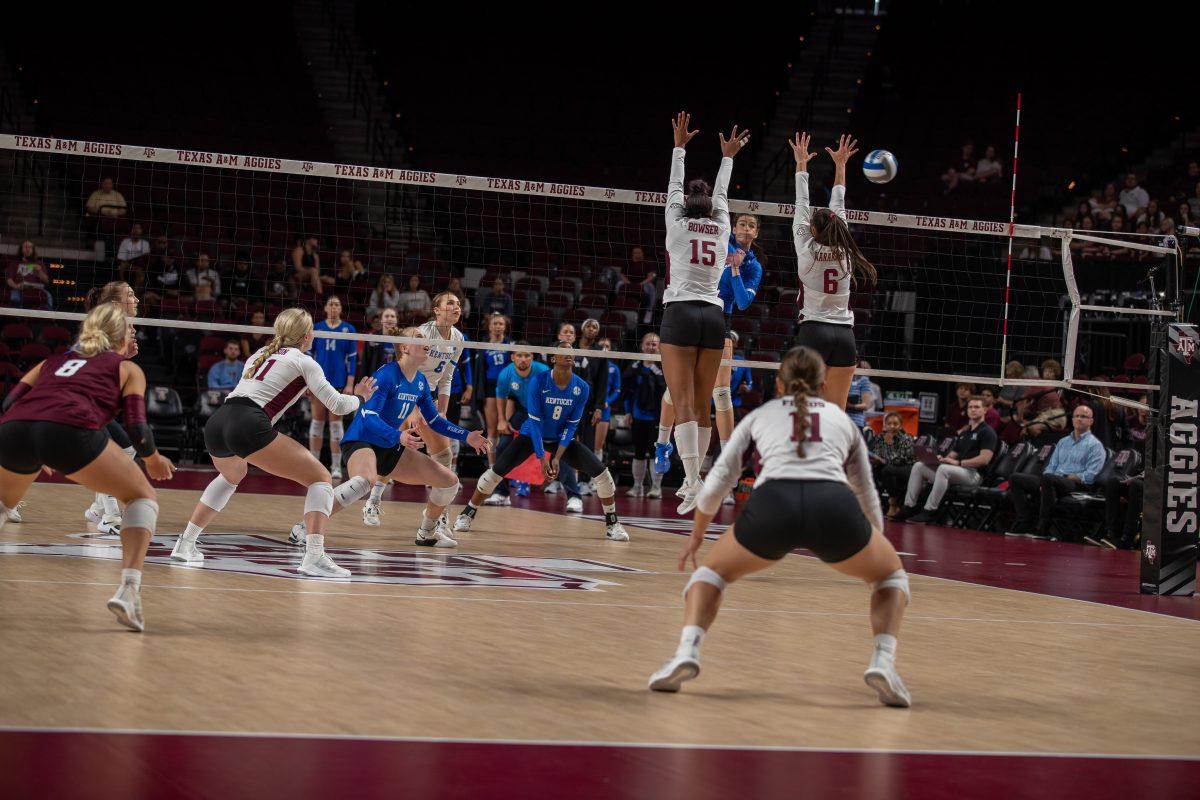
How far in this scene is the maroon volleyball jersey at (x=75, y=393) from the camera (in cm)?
570

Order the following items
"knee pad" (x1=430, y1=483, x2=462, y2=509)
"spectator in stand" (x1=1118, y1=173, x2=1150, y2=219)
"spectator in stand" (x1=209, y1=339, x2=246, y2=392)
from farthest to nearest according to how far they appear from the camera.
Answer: "spectator in stand" (x1=1118, y1=173, x2=1150, y2=219)
"spectator in stand" (x1=209, y1=339, x2=246, y2=392)
"knee pad" (x1=430, y1=483, x2=462, y2=509)

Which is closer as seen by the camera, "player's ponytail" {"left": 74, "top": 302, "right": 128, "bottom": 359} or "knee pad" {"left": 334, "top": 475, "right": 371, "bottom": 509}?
"player's ponytail" {"left": 74, "top": 302, "right": 128, "bottom": 359}

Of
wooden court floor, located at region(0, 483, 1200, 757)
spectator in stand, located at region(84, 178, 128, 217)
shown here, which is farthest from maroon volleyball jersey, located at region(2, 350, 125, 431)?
spectator in stand, located at region(84, 178, 128, 217)

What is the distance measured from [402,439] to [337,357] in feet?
22.6

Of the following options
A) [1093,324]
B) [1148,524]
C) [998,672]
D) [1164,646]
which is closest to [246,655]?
[998,672]

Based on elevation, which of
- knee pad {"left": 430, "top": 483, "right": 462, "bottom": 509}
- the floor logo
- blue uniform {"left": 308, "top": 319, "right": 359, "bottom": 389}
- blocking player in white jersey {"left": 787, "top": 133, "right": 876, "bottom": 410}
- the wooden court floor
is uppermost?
blocking player in white jersey {"left": 787, "top": 133, "right": 876, "bottom": 410}

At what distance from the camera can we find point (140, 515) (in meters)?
5.80

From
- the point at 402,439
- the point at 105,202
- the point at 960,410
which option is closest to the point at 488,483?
the point at 402,439

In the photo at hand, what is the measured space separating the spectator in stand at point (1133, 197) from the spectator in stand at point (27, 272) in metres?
14.7

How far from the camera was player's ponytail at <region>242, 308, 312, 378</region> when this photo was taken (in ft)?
25.4

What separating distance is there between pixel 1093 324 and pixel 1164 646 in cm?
1122

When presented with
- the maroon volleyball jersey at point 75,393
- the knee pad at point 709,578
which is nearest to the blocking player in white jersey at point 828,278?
the knee pad at point 709,578

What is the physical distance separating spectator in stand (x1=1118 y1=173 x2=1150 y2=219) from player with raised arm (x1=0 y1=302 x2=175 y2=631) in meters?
17.1

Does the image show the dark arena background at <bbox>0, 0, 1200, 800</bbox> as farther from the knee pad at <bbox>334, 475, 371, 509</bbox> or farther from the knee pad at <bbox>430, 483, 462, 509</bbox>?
the knee pad at <bbox>430, 483, 462, 509</bbox>
